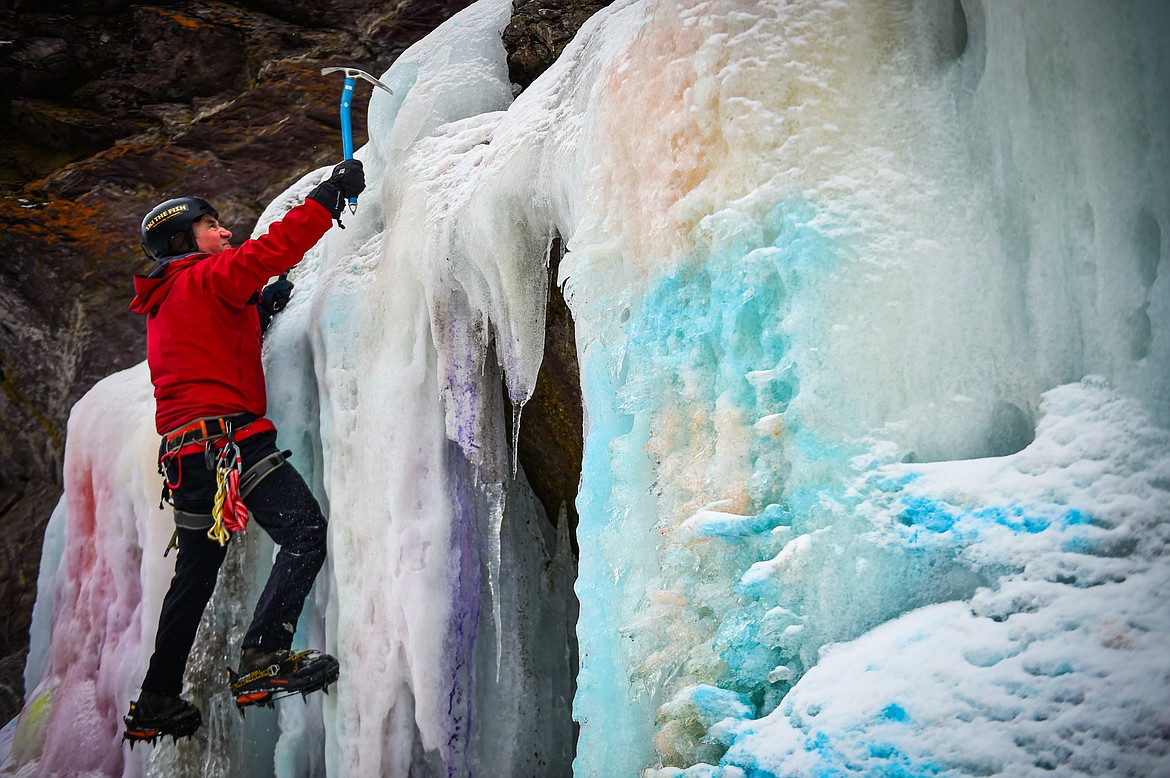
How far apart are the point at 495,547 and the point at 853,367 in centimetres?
176

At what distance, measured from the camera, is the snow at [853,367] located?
1439 mm

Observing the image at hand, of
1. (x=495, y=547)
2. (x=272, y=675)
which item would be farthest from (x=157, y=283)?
(x=495, y=547)

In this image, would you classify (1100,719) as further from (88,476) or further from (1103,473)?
(88,476)

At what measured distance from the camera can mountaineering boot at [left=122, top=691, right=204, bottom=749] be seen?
2.98 m

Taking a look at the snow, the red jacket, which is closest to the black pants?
the red jacket

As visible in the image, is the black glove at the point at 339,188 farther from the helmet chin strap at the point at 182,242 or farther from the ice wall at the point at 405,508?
the helmet chin strap at the point at 182,242

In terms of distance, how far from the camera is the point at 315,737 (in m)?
3.56

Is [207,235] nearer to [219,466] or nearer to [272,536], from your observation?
[219,466]

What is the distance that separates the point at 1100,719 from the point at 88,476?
14.8 ft

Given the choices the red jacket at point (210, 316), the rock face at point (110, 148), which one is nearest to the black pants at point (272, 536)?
the red jacket at point (210, 316)

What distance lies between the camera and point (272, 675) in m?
2.79

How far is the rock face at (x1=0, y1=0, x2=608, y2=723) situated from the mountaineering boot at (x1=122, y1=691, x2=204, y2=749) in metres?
3.90

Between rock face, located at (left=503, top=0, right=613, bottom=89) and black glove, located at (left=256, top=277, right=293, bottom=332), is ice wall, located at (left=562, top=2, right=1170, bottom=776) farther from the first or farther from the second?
black glove, located at (left=256, top=277, right=293, bottom=332)

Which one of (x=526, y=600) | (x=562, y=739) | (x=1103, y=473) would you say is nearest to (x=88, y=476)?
(x=526, y=600)
